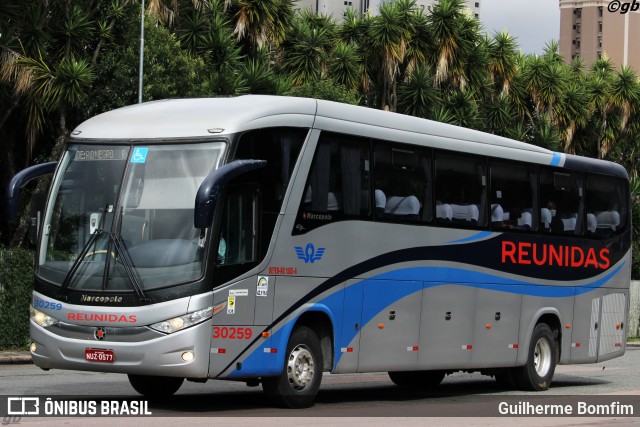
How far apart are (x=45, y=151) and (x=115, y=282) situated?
20540mm

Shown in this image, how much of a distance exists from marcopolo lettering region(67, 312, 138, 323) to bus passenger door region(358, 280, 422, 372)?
358cm

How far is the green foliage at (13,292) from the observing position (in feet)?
78.0

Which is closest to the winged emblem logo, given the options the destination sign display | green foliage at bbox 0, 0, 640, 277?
the destination sign display

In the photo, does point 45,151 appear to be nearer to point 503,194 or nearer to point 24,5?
point 24,5

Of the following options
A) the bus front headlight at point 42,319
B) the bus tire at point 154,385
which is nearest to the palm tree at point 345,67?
the bus tire at point 154,385

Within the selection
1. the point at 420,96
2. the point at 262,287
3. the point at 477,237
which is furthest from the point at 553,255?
the point at 420,96

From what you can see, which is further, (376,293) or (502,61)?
→ (502,61)

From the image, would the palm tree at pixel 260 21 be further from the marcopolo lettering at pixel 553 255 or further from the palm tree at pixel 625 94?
the marcopolo lettering at pixel 553 255

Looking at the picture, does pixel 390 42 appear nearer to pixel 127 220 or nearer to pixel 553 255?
pixel 553 255

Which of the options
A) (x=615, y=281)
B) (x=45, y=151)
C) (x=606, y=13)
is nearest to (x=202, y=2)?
(x=45, y=151)

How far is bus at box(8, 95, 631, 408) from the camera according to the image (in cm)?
1296

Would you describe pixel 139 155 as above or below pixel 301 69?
below

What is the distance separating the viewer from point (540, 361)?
1962cm

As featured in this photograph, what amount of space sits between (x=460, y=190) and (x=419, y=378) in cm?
350
